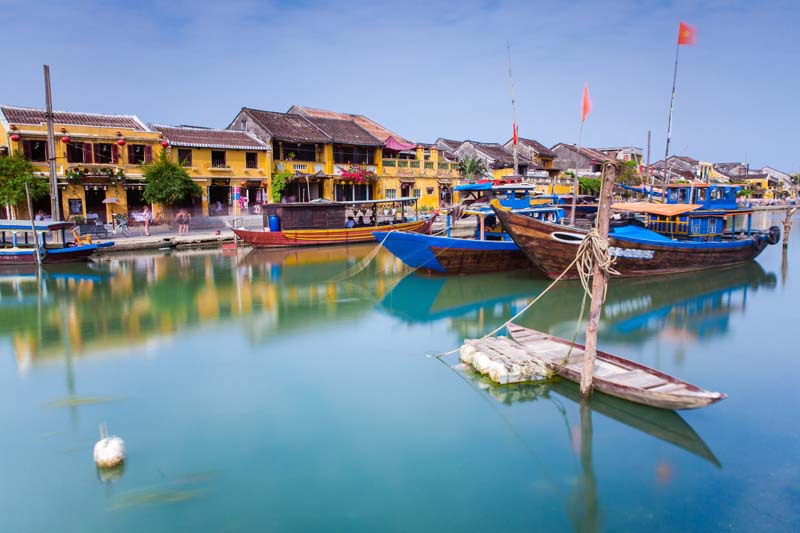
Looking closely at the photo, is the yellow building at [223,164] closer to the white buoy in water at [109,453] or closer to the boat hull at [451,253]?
the boat hull at [451,253]

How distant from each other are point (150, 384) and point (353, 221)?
53.7 feet

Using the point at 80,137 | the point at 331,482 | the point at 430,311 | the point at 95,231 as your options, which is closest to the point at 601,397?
the point at 331,482

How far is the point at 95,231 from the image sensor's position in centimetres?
2130

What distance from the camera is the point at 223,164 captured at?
2628 cm

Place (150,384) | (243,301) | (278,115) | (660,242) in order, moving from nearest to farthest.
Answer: (150,384), (243,301), (660,242), (278,115)

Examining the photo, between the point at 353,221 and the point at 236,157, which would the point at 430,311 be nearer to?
the point at 353,221

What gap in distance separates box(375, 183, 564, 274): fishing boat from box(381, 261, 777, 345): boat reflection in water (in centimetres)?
34

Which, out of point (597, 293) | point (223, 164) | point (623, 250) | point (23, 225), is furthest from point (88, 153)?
point (597, 293)

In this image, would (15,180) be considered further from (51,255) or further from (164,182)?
(164,182)

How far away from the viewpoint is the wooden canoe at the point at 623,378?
6.00m

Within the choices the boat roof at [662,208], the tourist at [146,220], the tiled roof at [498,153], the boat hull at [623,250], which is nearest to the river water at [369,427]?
the boat hull at [623,250]

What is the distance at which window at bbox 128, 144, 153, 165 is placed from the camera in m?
23.6

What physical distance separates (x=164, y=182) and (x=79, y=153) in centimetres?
333

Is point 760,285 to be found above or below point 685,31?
below
